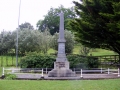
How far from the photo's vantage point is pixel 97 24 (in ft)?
86.9

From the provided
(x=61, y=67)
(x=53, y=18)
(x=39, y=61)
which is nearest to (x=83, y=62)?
(x=39, y=61)

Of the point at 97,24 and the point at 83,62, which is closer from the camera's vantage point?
the point at 83,62

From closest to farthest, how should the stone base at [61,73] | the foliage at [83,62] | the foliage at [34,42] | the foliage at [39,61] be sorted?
the stone base at [61,73], the foliage at [83,62], the foliage at [39,61], the foliage at [34,42]

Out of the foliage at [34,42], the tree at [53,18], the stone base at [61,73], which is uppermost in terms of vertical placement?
the tree at [53,18]

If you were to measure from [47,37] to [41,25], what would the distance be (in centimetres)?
4405

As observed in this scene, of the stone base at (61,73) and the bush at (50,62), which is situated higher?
the bush at (50,62)

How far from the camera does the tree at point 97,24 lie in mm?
25314

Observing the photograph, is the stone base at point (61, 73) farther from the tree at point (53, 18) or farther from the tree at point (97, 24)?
the tree at point (53, 18)

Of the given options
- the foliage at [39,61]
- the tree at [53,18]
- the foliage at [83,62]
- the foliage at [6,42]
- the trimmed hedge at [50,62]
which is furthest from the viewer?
the tree at [53,18]

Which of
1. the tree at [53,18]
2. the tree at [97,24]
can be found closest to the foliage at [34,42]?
the tree at [97,24]

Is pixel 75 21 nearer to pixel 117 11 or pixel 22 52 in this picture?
pixel 117 11

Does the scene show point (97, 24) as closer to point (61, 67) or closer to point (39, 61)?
point (39, 61)

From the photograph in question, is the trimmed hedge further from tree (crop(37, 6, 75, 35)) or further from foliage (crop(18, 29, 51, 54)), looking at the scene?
tree (crop(37, 6, 75, 35))

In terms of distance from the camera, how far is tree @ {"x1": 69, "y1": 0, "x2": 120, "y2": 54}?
25314mm
